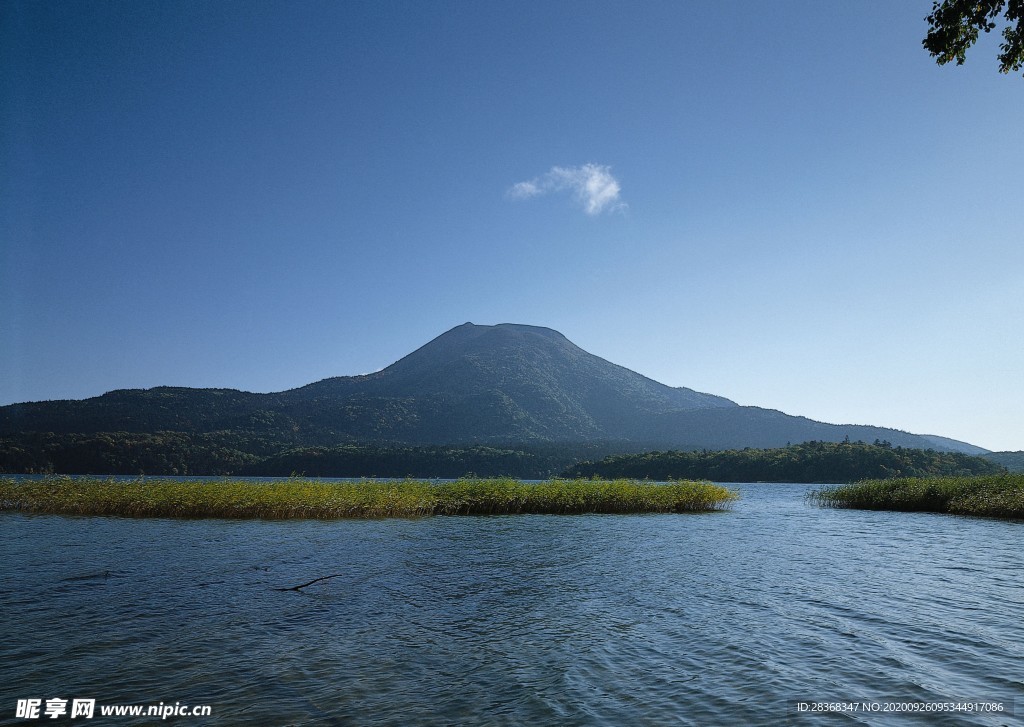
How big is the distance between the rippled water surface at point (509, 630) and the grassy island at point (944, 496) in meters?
19.7

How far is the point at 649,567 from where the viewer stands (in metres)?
25.1

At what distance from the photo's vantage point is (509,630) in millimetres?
15477

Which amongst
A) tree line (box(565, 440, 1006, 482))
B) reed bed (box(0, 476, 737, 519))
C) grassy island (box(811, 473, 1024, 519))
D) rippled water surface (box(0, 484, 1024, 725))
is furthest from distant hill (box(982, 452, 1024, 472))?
rippled water surface (box(0, 484, 1024, 725))

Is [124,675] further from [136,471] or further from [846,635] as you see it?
[136,471]

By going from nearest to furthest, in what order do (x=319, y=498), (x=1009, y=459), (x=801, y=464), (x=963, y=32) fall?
(x=963, y=32) → (x=319, y=498) → (x=801, y=464) → (x=1009, y=459)

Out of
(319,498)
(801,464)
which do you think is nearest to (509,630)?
(319,498)

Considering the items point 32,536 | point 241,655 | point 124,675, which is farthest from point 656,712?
point 32,536

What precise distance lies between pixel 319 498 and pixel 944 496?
2255 inches

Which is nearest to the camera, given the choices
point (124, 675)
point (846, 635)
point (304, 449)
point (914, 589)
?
point (124, 675)

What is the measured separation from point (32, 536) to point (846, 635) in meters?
41.6

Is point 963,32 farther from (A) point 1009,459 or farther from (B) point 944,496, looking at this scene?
(A) point 1009,459

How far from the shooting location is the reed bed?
43.4 m

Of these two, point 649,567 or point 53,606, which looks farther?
point 649,567

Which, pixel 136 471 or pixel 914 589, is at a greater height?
pixel 914 589
